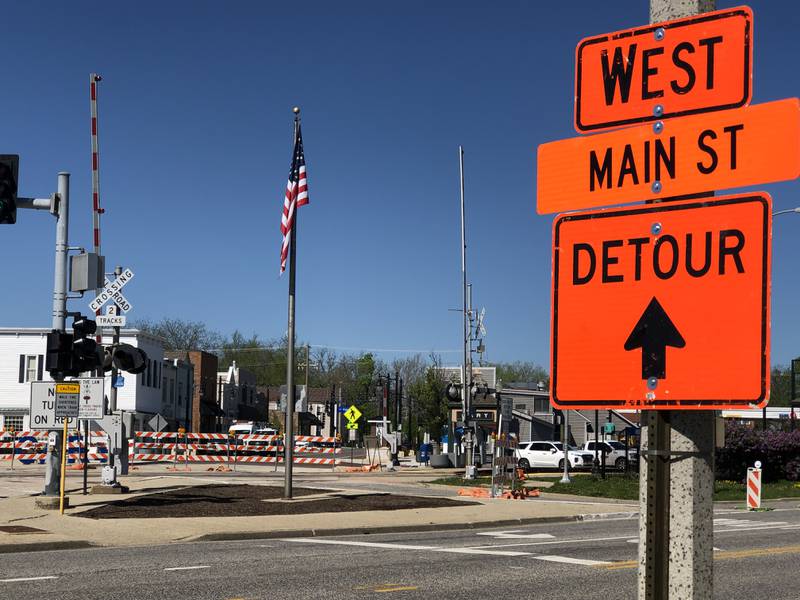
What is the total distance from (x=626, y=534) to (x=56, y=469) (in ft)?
37.2

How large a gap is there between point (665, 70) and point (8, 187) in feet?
55.9

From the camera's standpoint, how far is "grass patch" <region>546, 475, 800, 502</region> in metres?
31.9

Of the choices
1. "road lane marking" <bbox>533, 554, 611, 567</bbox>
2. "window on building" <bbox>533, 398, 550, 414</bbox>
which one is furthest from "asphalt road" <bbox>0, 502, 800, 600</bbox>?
"window on building" <bbox>533, 398, 550, 414</bbox>

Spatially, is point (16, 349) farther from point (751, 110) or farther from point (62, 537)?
point (751, 110)

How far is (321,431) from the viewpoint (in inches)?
4786

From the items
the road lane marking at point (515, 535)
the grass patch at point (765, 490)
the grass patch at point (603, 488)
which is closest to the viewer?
the road lane marking at point (515, 535)

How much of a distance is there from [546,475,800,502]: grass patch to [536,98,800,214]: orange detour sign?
28.3 metres

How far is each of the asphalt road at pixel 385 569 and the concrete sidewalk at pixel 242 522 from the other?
2.19 feet

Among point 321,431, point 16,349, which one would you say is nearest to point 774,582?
point 16,349

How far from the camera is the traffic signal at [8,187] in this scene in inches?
738

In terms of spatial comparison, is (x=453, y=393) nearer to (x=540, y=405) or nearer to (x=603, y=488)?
(x=603, y=488)

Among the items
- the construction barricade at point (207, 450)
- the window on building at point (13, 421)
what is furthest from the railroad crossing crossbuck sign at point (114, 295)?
the window on building at point (13, 421)

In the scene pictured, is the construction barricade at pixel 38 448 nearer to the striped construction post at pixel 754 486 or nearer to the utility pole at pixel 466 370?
the utility pole at pixel 466 370

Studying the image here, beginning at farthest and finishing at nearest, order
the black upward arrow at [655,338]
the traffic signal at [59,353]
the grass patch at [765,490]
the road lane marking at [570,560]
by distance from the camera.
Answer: the grass patch at [765,490]
the traffic signal at [59,353]
the road lane marking at [570,560]
the black upward arrow at [655,338]
